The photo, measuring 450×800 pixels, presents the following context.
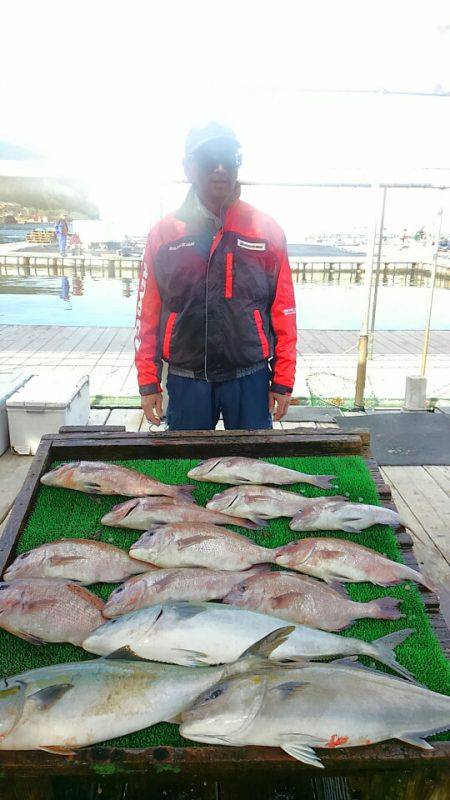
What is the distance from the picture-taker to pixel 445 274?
34.7 meters

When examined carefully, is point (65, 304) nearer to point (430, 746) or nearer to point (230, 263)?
point (230, 263)

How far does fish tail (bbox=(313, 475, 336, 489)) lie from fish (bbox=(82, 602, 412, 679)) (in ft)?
2.83

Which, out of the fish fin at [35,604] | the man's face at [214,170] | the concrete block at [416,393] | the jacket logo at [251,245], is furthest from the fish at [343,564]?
the concrete block at [416,393]

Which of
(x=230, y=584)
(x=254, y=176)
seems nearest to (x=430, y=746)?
(x=230, y=584)

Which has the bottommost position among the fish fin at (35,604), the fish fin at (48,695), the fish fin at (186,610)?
the fish fin at (35,604)

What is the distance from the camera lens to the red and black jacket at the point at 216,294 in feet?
9.64

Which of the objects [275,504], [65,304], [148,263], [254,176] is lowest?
[65,304]

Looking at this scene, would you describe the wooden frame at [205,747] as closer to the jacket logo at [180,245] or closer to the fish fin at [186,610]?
the fish fin at [186,610]

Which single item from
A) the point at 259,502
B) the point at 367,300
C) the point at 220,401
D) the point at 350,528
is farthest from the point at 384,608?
the point at 367,300

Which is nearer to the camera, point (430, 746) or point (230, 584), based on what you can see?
point (430, 746)

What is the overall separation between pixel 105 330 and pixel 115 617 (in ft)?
35.7

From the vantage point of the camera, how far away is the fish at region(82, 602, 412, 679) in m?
1.50

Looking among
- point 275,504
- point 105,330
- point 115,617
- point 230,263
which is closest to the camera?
point 115,617

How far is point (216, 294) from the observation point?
293 cm
